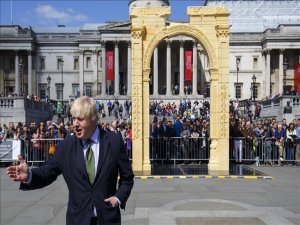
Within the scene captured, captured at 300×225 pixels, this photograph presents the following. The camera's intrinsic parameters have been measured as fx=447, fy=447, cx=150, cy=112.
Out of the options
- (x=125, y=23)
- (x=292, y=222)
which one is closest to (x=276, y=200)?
(x=292, y=222)

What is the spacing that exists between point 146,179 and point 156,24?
18.3 ft

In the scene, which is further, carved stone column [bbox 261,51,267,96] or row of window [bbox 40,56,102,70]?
row of window [bbox 40,56,102,70]

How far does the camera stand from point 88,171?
13.3 ft

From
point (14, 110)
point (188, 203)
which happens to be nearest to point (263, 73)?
point (14, 110)

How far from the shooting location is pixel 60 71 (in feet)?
277

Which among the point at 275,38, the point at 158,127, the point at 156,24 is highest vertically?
the point at 275,38

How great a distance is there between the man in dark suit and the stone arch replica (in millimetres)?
11711

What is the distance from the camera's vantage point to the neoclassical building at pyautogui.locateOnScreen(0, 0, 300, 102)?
75.2 meters

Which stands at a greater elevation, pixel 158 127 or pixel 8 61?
pixel 8 61

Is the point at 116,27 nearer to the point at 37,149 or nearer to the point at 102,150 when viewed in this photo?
the point at 37,149

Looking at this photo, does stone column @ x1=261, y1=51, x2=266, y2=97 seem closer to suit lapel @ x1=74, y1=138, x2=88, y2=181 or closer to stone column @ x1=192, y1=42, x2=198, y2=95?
stone column @ x1=192, y1=42, x2=198, y2=95

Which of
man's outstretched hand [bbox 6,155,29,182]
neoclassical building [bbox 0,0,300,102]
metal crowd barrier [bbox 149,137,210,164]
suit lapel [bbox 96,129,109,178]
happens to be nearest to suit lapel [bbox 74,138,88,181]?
suit lapel [bbox 96,129,109,178]

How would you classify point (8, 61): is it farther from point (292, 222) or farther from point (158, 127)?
point (292, 222)

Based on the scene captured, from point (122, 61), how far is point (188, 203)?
71.8m
